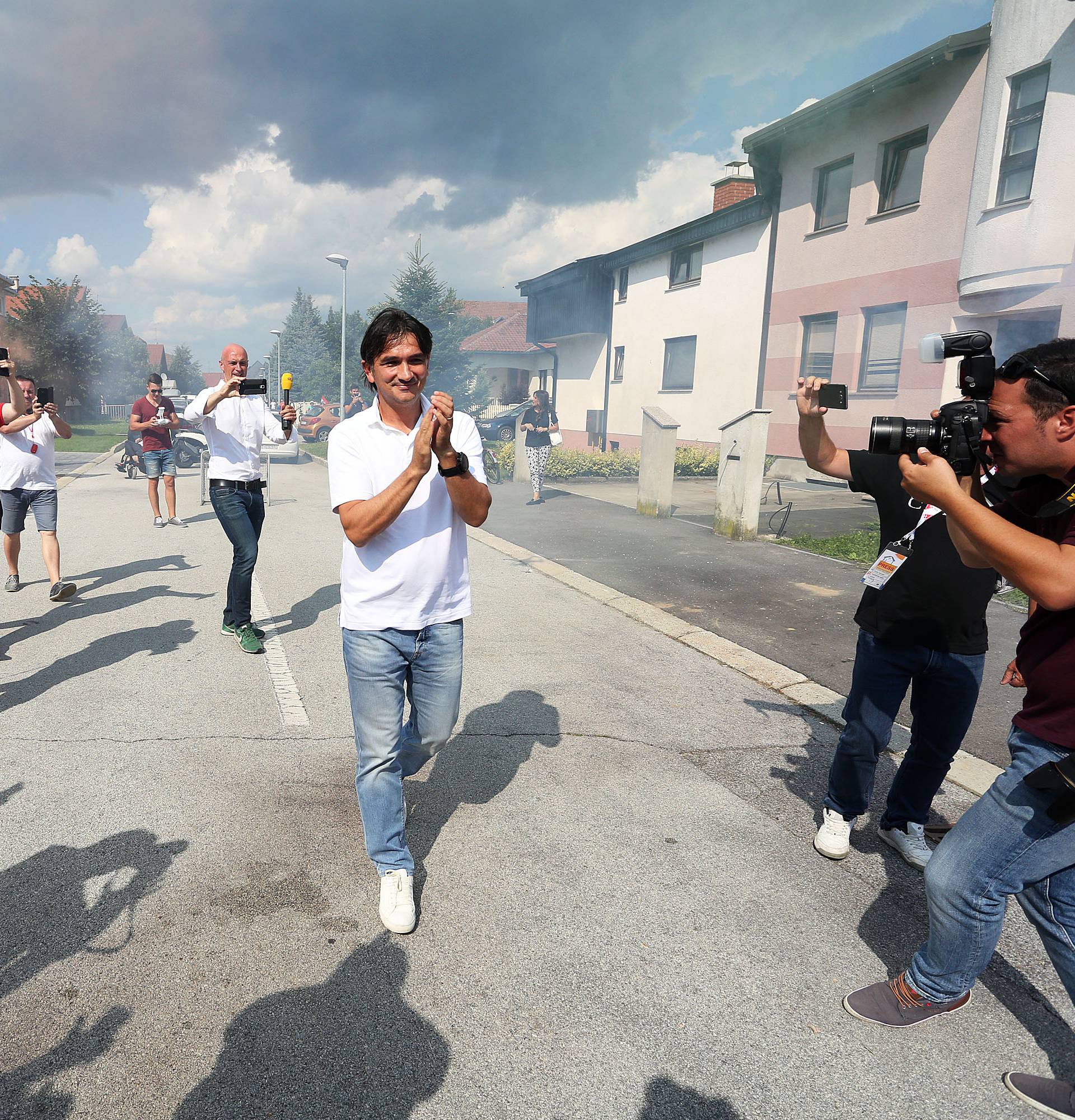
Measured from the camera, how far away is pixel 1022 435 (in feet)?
6.06

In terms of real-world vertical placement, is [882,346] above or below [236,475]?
above

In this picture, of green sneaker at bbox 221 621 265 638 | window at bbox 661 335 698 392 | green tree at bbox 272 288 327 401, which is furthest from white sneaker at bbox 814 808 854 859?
green tree at bbox 272 288 327 401

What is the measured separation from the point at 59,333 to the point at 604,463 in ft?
95.2

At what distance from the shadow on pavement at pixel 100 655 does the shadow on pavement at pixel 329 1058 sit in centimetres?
296

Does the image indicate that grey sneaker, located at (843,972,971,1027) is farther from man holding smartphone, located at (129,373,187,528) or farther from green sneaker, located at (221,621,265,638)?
man holding smartphone, located at (129,373,187,528)

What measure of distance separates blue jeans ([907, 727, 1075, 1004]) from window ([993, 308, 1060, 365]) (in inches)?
474

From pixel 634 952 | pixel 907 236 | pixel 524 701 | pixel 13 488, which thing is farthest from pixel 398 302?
pixel 634 952

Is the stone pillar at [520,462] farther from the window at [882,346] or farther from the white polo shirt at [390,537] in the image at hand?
the white polo shirt at [390,537]

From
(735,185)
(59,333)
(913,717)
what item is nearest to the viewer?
(913,717)

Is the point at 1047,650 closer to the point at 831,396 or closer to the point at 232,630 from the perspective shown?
the point at 831,396

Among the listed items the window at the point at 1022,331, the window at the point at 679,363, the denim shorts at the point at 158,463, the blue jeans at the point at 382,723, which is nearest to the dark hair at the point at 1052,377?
the blue jeans at the point at 382,723

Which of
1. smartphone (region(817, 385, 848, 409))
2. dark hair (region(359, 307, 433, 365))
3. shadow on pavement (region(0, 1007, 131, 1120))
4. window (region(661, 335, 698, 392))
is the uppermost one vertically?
window (region(661, 335, 698, 392))

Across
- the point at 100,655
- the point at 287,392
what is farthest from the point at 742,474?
the point at 100,655

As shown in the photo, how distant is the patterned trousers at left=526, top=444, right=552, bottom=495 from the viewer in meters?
13.3
